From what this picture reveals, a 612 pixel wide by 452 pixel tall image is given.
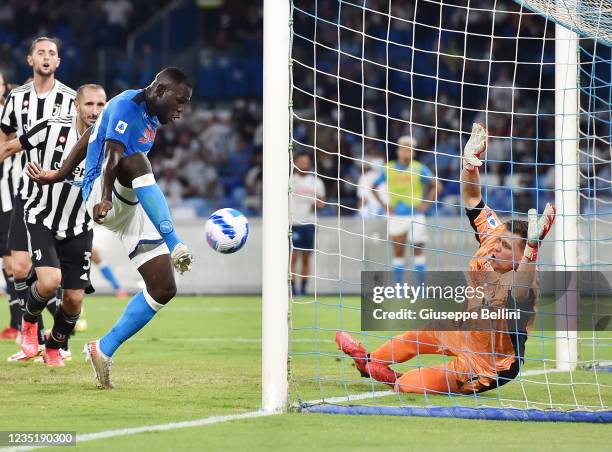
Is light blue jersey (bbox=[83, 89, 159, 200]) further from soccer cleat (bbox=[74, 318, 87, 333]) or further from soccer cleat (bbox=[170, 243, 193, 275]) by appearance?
soccer cleat (bbox=[74, 318, 87, 333])

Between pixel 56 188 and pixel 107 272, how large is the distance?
27.5 ft

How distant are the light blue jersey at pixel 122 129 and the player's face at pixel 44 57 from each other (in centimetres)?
193

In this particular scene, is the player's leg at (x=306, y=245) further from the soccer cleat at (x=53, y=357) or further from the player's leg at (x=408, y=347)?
the player's leg at (x=408, y=347)

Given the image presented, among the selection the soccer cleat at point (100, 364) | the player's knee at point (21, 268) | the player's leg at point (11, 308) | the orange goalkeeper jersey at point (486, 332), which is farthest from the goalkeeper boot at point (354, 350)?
the player's leg at point (11, 308)

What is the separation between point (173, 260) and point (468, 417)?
2.01 m

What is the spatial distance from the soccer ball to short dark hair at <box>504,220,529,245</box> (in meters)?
1.64

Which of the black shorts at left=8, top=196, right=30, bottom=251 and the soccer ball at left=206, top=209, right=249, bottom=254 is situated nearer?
the soccer ball at left=206, top=209, right=249, bottom=254

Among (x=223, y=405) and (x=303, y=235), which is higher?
(x=303, y=235)

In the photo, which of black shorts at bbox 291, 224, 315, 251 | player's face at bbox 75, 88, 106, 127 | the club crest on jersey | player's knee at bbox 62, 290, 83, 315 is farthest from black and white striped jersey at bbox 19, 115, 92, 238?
black shorts at bbox 291, 224, 315, 251

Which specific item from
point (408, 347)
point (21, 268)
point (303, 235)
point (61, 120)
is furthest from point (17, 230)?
point (303, 235)

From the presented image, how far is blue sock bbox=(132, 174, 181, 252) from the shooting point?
6.86 m

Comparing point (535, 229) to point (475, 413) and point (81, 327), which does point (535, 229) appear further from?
point (81, 327)

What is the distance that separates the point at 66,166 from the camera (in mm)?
7277

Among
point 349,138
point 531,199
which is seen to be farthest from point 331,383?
point 349,138
